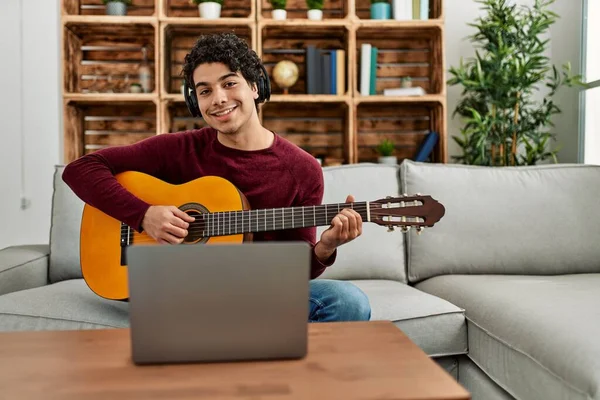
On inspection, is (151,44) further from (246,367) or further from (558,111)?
(246,367)

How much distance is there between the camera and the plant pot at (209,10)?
2.82 m

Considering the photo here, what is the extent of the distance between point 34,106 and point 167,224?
2.12 meters

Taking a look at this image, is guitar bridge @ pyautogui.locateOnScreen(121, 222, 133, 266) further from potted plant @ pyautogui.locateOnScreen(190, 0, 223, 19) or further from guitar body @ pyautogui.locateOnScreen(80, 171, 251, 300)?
potted plant @ pyautogui.locateOnScreen(190, 0, 223, 19)

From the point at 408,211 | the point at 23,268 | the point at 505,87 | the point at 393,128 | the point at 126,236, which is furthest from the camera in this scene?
the point at 393,128

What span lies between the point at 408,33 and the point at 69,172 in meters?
2.04

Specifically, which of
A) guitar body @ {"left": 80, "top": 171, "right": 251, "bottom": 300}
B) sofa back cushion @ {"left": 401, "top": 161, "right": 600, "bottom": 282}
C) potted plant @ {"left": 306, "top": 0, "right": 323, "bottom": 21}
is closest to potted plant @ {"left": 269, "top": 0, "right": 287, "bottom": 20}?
potted plant @ {"left": 306, "top": 0, "right": 323, "bottom": 21}

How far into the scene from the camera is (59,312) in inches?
57.9

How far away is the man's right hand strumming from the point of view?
4.50 feet

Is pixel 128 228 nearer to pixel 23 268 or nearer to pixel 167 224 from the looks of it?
pixel 167 224

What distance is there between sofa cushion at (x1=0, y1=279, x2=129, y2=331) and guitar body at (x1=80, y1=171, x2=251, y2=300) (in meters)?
0.05

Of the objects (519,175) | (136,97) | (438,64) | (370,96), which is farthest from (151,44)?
(519,175)

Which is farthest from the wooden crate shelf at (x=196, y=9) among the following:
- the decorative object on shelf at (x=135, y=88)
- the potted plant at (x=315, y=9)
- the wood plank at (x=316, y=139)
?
the wood plank at (x=316, y=139)

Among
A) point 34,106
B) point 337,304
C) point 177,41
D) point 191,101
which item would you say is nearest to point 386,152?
point 177,41

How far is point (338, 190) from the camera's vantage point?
6.89ft
